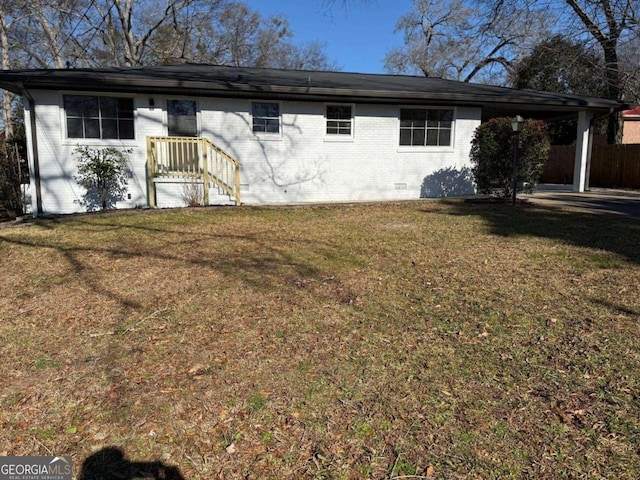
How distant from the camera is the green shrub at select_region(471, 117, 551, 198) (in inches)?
395

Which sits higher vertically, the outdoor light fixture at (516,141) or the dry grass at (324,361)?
the outdoor light fixture at (516,141)

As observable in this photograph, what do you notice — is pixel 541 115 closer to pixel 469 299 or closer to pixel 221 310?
pixel 469 299

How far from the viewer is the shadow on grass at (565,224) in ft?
20.3

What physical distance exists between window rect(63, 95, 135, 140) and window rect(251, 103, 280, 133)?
9.25 feet

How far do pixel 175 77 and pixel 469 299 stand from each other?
856 centimetres

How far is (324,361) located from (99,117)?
362 inches

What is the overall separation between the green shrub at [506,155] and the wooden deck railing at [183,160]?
5.90m

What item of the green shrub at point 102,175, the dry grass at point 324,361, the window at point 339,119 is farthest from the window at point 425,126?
the green shrub at point 102,175

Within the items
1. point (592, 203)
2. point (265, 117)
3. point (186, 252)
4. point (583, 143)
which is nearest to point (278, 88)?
point (265, 117)

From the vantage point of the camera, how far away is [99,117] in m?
9.84

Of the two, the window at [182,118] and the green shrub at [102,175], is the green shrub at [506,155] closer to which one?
the window at [182,118]

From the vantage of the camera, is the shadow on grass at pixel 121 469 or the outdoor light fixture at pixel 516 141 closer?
the shadow on grass at pixel 121 469

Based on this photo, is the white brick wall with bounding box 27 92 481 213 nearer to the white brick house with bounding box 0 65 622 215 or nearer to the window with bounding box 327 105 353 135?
the white brick house with bounding box 0 65 622 215

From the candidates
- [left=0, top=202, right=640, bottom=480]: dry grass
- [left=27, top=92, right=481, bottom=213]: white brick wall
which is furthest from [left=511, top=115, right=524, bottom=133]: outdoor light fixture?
[left=0, top=202, right=640, bottom=480]: dry grass
